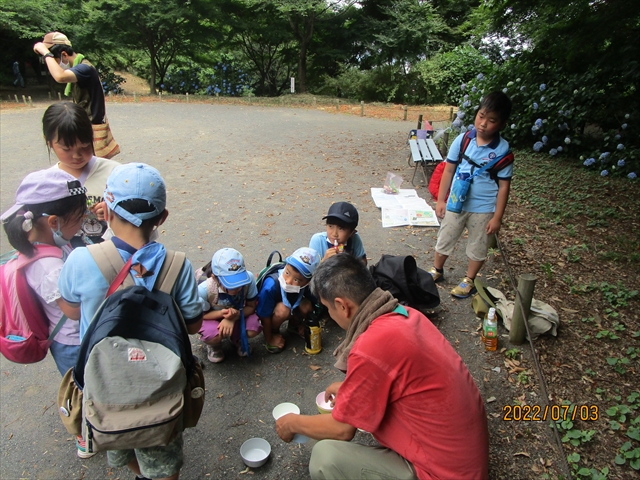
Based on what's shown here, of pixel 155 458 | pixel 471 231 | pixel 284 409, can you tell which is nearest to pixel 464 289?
pixel 471 231

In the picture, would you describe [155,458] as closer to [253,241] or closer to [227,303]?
[227,303]

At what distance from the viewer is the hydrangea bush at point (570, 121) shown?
26.1ft

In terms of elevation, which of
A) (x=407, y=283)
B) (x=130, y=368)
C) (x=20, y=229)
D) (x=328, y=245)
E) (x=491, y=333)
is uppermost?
(x=20, y=229)

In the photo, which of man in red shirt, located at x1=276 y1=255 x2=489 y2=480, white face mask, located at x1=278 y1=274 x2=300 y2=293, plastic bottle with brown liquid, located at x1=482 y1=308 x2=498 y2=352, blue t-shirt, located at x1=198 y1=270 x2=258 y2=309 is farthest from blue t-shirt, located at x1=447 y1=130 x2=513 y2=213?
man in red shirt, located at x1=276 y1=255 x2=489 y2=480

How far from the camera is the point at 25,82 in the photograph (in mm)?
22062

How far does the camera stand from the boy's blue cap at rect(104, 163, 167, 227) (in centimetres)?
178

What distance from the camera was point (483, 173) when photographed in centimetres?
374

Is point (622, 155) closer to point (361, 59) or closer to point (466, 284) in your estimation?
point (466, 284)

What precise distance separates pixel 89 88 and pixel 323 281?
3256 mm

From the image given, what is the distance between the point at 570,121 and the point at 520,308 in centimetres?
725

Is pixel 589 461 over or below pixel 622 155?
below

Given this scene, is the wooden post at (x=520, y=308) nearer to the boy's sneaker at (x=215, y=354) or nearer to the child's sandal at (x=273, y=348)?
the child's sandal at (x=273, y=348)

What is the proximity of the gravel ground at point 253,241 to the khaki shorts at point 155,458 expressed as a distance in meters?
0.61

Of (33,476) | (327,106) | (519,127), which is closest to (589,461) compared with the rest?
(33,476)
